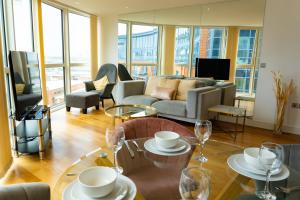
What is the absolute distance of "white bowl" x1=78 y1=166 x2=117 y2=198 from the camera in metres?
0.81

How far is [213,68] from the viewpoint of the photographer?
4.57 metres

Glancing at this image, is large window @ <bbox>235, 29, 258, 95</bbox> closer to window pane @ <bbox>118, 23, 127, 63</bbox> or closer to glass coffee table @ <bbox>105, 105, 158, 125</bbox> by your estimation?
glass coffee table @ <bbox>105, 105, 158, 125</bbox>

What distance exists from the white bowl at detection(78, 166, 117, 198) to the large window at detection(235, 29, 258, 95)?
388 centimetres

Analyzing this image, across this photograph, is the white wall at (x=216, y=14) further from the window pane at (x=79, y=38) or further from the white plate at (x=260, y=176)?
the white plate at (x=260, y=176)

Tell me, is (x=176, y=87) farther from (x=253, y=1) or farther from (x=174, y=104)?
(x=253, y=1)

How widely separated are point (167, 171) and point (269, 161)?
2.12ft

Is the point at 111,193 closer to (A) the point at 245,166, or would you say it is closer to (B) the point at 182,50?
(A) the point at 245,166

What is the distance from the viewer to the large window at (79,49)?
18.7ft

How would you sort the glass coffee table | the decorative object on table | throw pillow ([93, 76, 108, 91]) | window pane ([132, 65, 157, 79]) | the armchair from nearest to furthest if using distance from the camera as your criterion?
1. the glass coffee table
2. the decorative object on table
3. the armchair
4. throw pillow ([93, 76, 108, 91])
5. window pane ([132, 65, 157, 79])

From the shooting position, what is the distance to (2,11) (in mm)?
3258

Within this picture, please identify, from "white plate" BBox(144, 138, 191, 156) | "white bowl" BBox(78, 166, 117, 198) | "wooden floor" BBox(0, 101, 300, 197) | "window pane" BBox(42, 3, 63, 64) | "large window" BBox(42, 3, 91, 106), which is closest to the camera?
"white bowl" BBox(78, 166, 117, 198)

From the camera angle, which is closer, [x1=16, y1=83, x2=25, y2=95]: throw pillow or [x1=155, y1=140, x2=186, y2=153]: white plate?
[x1=155, y1=140, x2=186, y2=153]: white plate

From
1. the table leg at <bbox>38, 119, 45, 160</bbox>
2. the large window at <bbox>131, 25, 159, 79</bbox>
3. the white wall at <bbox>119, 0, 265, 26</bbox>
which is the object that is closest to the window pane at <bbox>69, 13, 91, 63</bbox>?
the large window at <bbox>131, 25, 159, 79</bbox>

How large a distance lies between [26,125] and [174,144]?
2.56 meters
